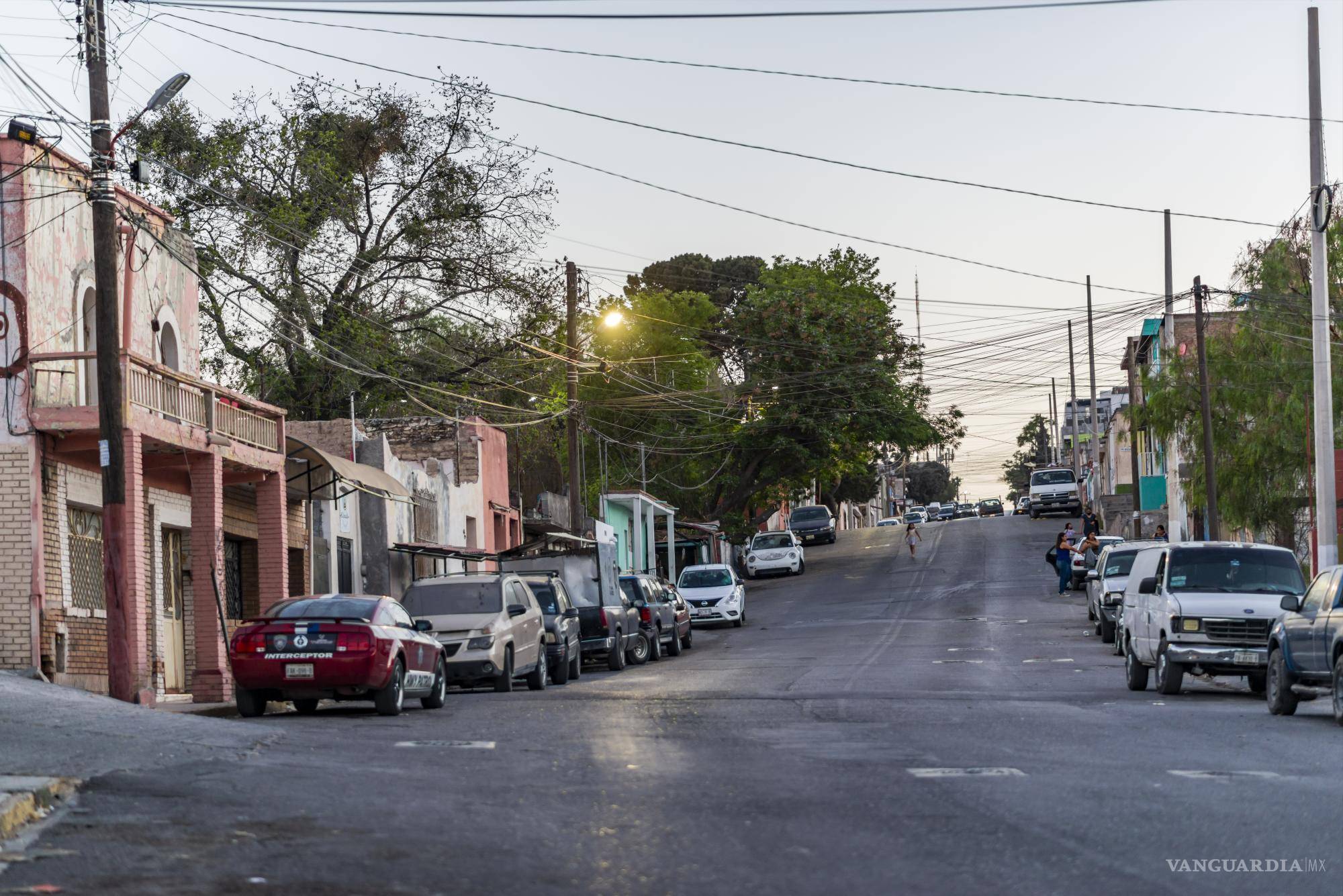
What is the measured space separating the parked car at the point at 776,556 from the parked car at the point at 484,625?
36371 mm

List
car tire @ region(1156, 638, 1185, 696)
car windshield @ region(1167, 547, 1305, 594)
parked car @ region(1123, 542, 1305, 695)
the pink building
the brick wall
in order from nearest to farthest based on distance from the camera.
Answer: parked car @ region(1123, 542, 1305, 695)
car tire @ region(1156, 638, 1185, 696)
car windshield @ region(1167, 547, 1305, 594)
the brick wall
the pink building

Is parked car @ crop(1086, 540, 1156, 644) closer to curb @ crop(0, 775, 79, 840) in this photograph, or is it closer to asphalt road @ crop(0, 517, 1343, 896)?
asphalt road @ crop(0, 517, 1343, 896)

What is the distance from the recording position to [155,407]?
912 inches

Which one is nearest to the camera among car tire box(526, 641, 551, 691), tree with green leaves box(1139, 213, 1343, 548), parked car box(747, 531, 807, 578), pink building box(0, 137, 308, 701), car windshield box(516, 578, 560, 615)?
pink building box(0, 137, 308, 701)

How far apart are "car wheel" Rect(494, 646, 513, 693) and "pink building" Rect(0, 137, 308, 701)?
4.20 m

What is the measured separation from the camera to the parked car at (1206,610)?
2045cm

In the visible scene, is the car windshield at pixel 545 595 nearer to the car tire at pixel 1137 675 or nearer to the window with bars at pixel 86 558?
the window with bars at pixel 86 558

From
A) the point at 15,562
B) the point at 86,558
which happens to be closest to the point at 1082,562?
the point at 86,558

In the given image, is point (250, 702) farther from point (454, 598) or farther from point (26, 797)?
point (26, 797)

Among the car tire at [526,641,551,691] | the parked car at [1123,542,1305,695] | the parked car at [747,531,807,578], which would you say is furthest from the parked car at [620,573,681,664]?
the parked car at [747,531,807,578]

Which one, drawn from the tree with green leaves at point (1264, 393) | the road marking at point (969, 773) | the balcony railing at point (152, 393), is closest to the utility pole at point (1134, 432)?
the tree with green leaves at point (1264, 393)

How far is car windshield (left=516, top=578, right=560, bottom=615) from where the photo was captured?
27078mm

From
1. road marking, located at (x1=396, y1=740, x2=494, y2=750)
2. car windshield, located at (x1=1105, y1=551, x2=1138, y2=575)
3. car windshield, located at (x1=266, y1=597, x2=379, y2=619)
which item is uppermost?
car windshield, located at (x1=266, y1=597, x2=379, y2=619)

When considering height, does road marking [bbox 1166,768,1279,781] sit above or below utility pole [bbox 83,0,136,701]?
below
